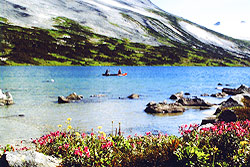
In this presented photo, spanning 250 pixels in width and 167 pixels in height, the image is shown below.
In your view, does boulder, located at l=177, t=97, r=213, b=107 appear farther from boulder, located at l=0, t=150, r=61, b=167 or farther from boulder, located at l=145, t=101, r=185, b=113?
boulder, located at l=0, t=150, r=61, b=167

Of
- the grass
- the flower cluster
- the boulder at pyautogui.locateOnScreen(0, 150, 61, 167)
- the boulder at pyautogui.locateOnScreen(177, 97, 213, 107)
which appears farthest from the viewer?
the boulder at pyautogui.locateOnScreen(177, 97, 213, 107)

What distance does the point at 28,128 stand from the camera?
20641mm

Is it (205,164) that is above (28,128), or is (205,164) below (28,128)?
above

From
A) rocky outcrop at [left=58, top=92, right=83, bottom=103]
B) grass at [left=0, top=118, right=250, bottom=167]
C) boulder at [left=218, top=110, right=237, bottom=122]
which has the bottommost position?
rocky outcrop at [left=58, top=92, right=83, bottom=103]

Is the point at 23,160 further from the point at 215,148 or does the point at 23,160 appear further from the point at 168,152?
the point at 215,148

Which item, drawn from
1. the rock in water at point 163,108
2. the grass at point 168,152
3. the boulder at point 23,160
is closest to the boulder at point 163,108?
the rock in water at point 163,108

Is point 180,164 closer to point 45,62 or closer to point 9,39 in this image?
point 45,62

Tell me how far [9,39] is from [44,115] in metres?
166

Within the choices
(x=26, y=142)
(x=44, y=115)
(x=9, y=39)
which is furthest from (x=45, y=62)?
(x=26, y=142)

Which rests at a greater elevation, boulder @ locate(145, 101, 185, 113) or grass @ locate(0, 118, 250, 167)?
grass @ locate(0, 118, 250, 167)

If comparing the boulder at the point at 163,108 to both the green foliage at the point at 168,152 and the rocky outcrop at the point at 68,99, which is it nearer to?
the rocky outcrop at the point at 68,99

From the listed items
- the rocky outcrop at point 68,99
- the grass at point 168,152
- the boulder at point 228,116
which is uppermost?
the grass at point 168,152

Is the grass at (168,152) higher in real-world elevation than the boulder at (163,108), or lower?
higher

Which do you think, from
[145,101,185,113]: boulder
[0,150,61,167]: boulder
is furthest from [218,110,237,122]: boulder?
[0,150,61,167]: boulder
